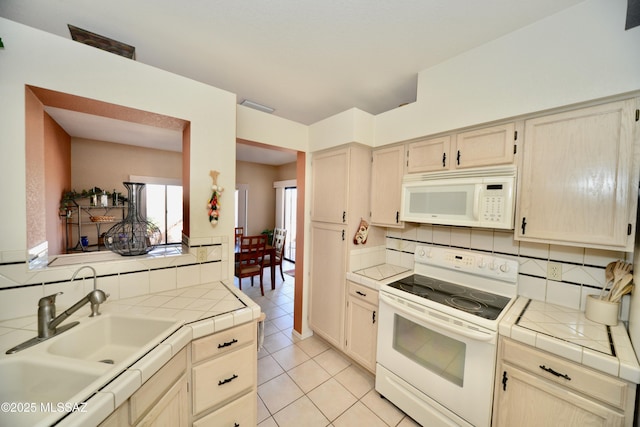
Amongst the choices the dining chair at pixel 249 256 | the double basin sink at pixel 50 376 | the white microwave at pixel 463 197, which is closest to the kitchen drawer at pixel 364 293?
the white microwave at pixel 463 197

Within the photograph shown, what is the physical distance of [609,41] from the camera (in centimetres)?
119

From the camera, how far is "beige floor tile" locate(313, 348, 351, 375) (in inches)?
85.3

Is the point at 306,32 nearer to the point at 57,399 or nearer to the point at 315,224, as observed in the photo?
the point at 315,224

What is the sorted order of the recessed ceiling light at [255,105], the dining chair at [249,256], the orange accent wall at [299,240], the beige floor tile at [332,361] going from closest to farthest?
the beige floor tile at [332,361]
the recessed ceiling light at [255,105]
the orange accent wall at [299,240]
the dining chair at [249,256]

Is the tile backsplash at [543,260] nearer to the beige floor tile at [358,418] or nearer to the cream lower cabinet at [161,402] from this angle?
the beige floor tile at [358,418]

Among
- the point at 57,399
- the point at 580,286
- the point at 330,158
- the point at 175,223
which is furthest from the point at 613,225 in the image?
the point at 175,223

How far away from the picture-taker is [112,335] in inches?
48.8

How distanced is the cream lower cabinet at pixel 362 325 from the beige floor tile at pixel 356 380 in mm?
131

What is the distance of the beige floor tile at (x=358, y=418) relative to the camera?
5.31 ft

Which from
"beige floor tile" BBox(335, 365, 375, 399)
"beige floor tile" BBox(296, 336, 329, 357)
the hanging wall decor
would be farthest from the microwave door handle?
"beige floor tile" BBox(296, 336, 329, 357)

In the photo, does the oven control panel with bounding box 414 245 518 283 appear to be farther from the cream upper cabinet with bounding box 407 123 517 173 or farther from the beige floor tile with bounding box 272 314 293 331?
the beige floor tile with bounding box 272 314 293 331

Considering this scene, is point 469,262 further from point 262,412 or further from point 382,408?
point 262,412

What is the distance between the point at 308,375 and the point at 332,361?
30cm

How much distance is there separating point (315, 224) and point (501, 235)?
1.66 meters
